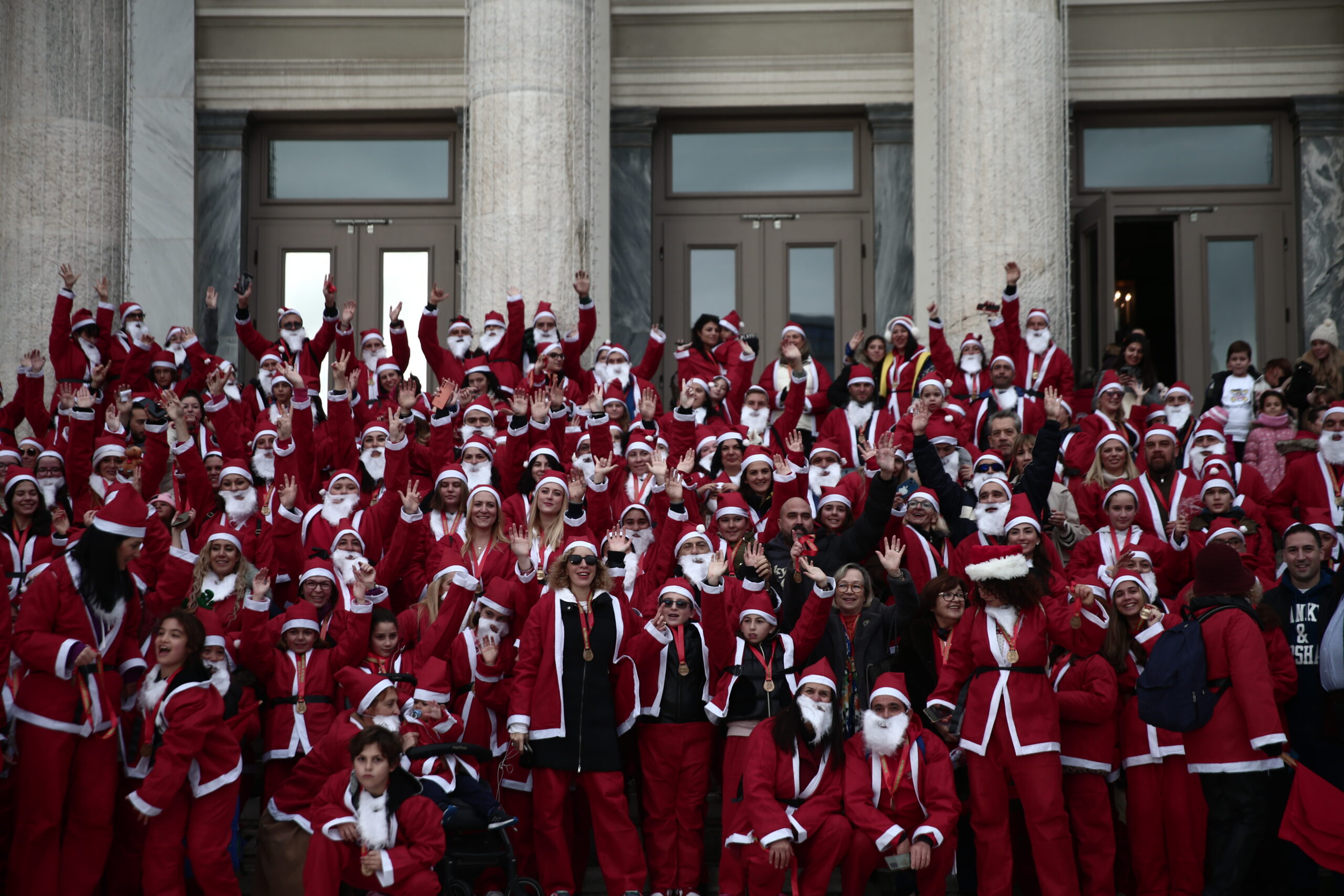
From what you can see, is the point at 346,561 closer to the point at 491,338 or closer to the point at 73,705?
the point at 73,705

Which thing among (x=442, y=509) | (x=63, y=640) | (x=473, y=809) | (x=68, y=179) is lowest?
(x=473, y=809)

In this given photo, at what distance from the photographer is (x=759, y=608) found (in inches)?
351

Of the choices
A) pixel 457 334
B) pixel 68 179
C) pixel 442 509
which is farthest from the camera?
pixel 68 179

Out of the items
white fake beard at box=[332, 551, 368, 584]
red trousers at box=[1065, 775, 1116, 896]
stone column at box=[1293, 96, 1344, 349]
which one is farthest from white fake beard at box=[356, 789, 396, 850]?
stone column at box=[1293, 96, 1344, 349]

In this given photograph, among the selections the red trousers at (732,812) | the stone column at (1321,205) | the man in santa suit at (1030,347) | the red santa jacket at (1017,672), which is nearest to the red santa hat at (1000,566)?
the red santa jacket at (1017,672)

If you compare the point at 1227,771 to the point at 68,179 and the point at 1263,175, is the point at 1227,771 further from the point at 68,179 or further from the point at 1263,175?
the point at 68,179

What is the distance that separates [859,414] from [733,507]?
13.3ft

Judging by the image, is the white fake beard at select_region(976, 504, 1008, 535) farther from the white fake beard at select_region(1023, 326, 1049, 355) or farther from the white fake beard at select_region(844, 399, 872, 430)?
the white fake beard at select_region(1023, 326, 1049, 355)

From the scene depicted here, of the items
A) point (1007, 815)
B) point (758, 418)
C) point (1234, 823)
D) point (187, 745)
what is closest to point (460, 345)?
point (758, 418)

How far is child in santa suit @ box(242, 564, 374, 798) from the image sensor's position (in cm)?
860

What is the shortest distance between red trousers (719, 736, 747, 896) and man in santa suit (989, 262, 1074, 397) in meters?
6.70

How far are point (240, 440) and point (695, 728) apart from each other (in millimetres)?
5758

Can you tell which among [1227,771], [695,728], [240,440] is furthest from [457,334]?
[1227,771]

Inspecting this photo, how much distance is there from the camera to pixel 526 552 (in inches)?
366
